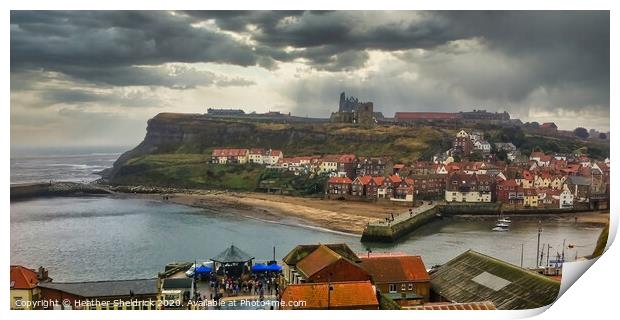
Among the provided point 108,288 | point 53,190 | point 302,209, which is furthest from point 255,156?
point 108,288

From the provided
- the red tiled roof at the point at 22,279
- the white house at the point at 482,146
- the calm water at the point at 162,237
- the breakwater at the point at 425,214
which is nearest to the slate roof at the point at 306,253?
the calm water at the point at 162,237

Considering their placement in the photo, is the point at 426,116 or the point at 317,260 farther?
the point at 426,116

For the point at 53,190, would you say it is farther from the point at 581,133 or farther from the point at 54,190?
the point at 581,133

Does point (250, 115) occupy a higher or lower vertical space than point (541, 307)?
higher

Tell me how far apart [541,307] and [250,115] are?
6.36m

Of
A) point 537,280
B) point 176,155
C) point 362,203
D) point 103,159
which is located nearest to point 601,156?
point 362,203

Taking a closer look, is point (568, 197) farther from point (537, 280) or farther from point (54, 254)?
point (54, 254)

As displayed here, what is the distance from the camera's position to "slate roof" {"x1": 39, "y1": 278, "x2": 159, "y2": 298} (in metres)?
7.21

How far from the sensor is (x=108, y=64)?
35.3 ft

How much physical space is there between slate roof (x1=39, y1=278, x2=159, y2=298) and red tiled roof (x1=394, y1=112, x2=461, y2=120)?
20.6 ft

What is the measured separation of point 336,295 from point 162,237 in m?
4.64

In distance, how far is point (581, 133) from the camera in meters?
11.4

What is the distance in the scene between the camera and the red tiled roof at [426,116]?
40.5ft

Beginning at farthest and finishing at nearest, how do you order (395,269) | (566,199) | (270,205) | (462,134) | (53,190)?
(462,134) → (566,199) → (270,205) → (53,190) → (395,269)
